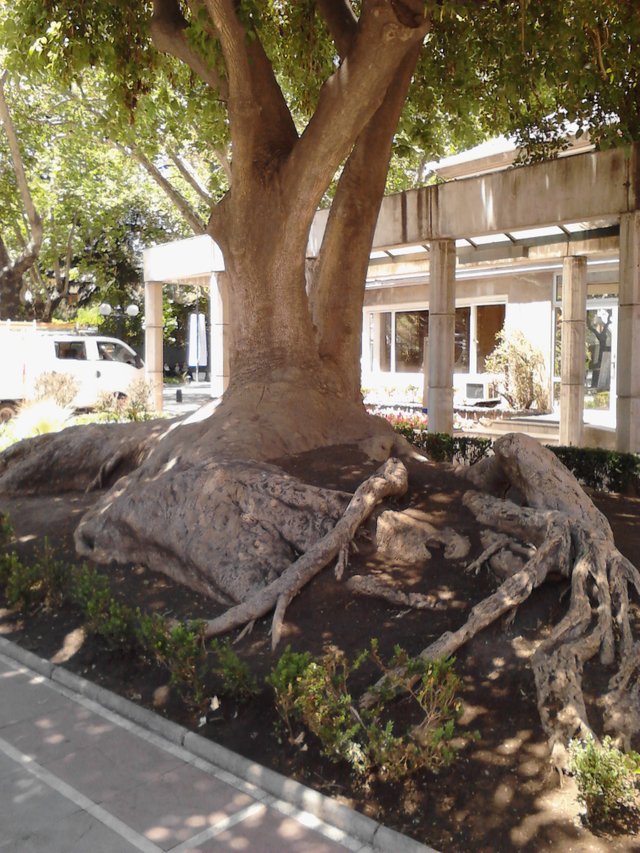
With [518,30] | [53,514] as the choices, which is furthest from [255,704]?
[518,30]

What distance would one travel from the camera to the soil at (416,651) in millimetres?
4094

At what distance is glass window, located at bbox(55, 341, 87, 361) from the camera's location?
2205 cm

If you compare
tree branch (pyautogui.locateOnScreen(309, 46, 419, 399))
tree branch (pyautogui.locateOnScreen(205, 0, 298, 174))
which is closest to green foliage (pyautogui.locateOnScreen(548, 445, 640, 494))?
tree branch (pyautogui.locateOnScreen(309, 46, 419, 399))

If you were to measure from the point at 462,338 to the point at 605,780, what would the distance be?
2365 centimetres

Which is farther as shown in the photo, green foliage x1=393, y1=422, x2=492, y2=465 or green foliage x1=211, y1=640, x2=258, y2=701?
green foliage x1=393, y1=422, x2=492, y2=465

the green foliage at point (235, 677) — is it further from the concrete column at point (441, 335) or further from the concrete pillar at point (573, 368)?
the concrete pillar at point (573, 368)

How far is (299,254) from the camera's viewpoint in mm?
8844

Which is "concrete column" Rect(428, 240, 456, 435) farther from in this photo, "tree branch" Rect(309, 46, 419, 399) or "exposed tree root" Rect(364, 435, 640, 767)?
"exposed tree root" Rect(364, 435, 640, 767)

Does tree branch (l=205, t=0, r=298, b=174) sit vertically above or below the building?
above

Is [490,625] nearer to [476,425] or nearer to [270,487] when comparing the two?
[270,487]

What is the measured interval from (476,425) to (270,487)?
433 inches

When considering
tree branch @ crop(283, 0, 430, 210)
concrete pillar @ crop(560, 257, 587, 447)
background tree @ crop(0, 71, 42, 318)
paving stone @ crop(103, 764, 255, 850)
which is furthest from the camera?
background tree @ crop(0, 71, 42, 318)

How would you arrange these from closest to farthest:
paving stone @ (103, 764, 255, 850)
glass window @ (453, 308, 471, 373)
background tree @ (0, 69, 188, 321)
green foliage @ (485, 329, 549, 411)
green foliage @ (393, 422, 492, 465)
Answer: paving stone @ (103, 764, 255, 850), green foliage @ (393, 422, 492, 465), green foliage @ (485, 329, 549, 411), background tree @ (0, 69, 188, 321), glass window @ (453, 308, 471, 373)

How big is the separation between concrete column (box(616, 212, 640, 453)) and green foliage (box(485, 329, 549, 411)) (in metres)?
10.2
